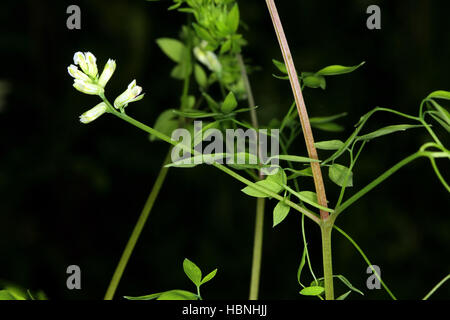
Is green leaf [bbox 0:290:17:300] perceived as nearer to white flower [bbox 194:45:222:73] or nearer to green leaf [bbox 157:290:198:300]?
green leaf [bbox 157:290:198:300]

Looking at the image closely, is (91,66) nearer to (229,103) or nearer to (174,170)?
(229,103)

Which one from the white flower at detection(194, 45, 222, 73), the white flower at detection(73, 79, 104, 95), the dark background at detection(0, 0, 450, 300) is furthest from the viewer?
the dark background at detection(0, 0, 450, 300)

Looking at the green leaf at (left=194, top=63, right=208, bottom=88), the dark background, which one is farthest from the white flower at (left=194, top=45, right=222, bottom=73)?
the dark background

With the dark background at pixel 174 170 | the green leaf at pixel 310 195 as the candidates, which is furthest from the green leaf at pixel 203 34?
the dark background at pixel 174 170

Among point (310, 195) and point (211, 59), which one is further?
point (211, 59)

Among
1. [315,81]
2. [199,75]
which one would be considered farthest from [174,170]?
[315,81]

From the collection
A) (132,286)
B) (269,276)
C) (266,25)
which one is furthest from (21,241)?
(266,25)
